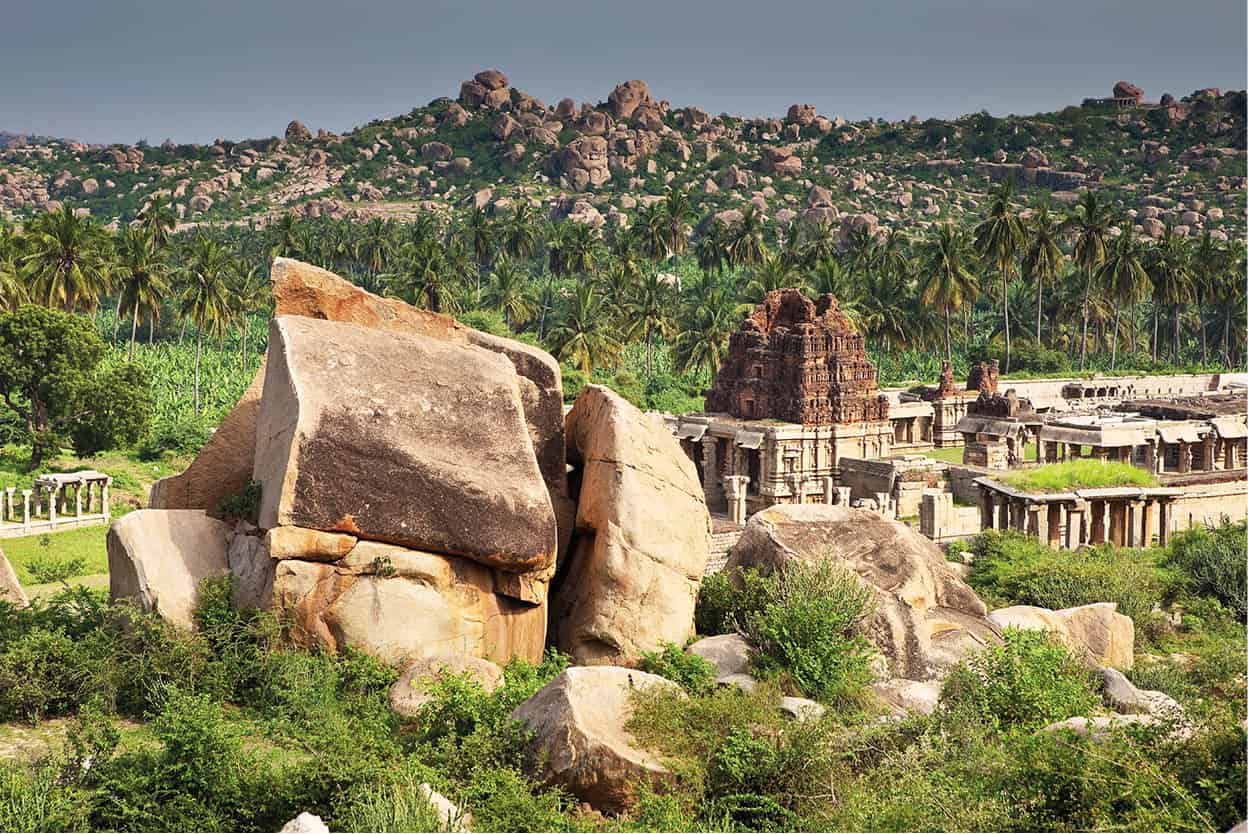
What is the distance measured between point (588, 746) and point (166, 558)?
7.30 metres

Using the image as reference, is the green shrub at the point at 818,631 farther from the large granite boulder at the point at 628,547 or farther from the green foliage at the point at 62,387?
the green foliage at the point at 62,387

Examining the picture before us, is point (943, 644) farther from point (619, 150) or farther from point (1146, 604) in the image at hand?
point (619, 150)

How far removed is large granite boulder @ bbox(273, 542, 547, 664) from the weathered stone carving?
36.3m

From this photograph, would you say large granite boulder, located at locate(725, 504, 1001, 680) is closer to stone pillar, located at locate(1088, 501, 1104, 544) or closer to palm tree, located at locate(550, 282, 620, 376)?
stone pillar, located at locate(1088, 501, 1104, 544)

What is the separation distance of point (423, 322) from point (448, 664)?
6566 millimetres

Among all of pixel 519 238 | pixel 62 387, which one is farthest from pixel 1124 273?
pixel 62 387

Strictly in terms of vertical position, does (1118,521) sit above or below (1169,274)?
below

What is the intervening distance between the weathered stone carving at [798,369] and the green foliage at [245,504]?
119 ft

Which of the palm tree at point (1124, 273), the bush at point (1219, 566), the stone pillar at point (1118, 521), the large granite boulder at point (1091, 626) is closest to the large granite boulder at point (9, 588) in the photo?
the large granite boulder at point (1091, 626)

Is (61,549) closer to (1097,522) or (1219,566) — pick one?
(1219,566)

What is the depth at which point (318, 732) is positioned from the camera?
53.4ft

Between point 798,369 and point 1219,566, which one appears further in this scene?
point 798,369

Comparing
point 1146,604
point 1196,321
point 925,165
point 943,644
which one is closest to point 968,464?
point 1146,604

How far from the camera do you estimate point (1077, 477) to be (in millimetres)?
42750
